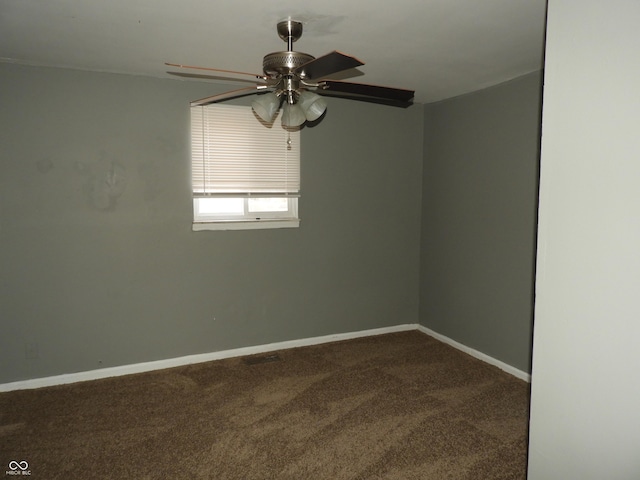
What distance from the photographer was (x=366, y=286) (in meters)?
4.53

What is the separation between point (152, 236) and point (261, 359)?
143 centimetres

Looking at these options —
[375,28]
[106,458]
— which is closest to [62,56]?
[375,28]

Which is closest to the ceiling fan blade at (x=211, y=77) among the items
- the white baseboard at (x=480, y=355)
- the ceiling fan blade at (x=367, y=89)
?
the ceiling fan blade at (x=367, y=89)

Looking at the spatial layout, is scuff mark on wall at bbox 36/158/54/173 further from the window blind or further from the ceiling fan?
the ceiling fan

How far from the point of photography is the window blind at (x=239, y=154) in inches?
148

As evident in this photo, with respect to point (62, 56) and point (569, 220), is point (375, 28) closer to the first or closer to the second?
point (569, 220)

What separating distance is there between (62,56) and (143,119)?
687 millimetres

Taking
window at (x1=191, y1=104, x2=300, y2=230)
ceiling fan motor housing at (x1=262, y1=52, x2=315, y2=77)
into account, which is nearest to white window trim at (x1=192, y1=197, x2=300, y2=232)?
window at (x1=191, y1=104, x2=300, y2=230)

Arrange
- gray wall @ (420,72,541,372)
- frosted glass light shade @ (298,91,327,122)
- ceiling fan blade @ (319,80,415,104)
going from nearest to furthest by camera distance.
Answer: ceiling fan blade @ (319,80,415,104) → frosted glass light shade @ (298,91,327,122) → gray wall @ (420,72,541,372)

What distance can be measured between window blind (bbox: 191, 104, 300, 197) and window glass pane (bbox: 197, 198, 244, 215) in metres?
0.12

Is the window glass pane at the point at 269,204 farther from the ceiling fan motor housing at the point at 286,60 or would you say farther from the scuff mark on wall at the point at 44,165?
the ceiling fan motor housing at the point at 286,60

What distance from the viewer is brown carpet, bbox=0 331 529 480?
7.96ft

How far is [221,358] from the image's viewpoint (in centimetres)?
396
